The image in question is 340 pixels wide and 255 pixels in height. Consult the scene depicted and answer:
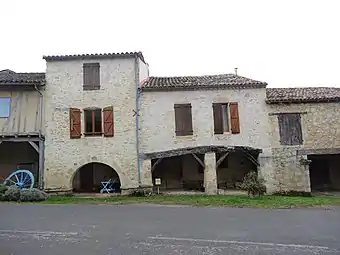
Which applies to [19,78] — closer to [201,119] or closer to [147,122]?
[147,122]

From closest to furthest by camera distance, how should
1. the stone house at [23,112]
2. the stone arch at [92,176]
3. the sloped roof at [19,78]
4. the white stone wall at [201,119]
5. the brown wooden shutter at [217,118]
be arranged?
the sloped roof at [19,78], the stone house at [23,112], the white stone wall at [201,119], the brown wooden shutter at [217,118], the stone arch at [92,176]

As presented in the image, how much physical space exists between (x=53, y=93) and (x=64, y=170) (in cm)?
385

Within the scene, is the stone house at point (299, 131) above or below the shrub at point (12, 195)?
above

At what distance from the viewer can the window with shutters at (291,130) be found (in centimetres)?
1727

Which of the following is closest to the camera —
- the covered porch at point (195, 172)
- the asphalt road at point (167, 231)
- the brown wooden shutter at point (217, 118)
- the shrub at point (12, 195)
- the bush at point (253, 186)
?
the asphalt road at point (167, 231)

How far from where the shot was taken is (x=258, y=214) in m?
10.5

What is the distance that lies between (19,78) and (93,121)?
428 centimetres

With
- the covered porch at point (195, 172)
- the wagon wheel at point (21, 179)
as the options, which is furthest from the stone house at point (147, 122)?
the covered porch at point (195, 172)

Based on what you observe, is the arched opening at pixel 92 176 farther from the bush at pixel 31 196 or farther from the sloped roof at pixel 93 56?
the sloped roof at pixel 93 56

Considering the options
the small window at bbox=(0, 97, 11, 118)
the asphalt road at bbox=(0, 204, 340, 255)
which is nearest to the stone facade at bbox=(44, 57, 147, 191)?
the small window at bbox=(0, 97, 11, 118)

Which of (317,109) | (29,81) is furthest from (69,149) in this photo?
(317,109)

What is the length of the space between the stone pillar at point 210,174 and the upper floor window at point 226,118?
4.33 ft

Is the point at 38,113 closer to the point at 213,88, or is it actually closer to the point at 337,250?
the point at 213,88

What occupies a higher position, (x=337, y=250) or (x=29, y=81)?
(x=29, y=81)
